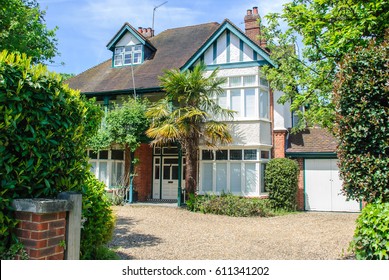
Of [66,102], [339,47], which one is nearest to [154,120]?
[339,47]

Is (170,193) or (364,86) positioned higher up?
(364,86)

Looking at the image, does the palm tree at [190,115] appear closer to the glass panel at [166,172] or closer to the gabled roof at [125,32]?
the glass panel at [166,172]

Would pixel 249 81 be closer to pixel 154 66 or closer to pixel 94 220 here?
pixel 154 66

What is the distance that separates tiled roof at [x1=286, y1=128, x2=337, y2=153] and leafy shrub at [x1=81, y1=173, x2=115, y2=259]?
11489mm

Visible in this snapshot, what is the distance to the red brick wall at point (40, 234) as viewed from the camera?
10.6 feet

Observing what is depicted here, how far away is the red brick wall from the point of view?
3.23 meters

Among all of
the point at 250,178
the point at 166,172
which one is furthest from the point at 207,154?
the point at 166,172

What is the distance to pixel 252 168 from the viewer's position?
1520 centimetres

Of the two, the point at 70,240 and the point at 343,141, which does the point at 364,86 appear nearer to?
the point at 343,141

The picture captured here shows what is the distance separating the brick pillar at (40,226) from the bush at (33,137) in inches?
4.0

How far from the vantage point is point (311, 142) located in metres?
15.7

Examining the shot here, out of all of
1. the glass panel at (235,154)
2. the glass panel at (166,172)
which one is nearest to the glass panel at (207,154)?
the glass panel at (235,154)

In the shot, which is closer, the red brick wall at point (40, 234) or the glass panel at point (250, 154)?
the red brick wall at point (40, 234)

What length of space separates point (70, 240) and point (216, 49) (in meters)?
14.0
